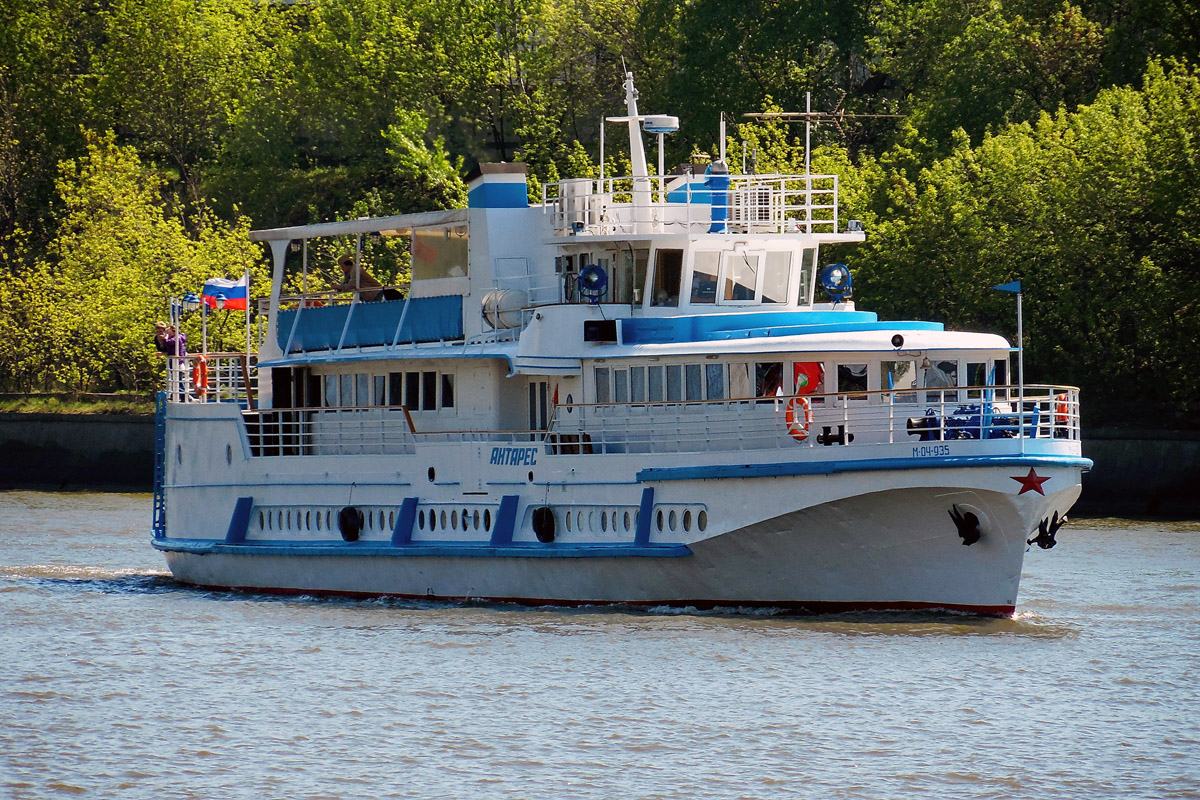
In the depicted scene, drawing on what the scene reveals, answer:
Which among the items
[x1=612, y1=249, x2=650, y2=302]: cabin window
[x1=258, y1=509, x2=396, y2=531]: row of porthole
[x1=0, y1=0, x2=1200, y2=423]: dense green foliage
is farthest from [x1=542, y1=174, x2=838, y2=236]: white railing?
[x1=0, y1=0, x2=1200, y2=423]: dense green foliage

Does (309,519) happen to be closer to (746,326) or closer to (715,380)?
(715,380)

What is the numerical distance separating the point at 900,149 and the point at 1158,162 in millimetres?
10782

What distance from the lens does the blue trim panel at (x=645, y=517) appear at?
91.9 ft

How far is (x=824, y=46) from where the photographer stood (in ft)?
243

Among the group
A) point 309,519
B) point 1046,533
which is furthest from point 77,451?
point 1046,533

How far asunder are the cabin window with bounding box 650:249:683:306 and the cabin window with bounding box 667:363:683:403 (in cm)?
169

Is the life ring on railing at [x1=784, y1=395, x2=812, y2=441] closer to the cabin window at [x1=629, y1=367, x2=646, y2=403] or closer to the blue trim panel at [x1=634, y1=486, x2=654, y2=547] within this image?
the blue trim panel at [x1=634, y1=486, x2=654, y2=547]

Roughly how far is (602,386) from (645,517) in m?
2.43

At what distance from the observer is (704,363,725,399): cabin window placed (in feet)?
92.7

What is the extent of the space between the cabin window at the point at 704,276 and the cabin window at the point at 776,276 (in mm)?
884

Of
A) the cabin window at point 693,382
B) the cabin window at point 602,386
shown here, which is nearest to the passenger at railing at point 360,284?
the cabin window at point 602,386

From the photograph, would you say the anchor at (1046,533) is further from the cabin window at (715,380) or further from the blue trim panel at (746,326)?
the cabin window at (715,380)

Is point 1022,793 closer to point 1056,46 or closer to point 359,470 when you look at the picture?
point 359,470

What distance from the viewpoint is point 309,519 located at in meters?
32.3
